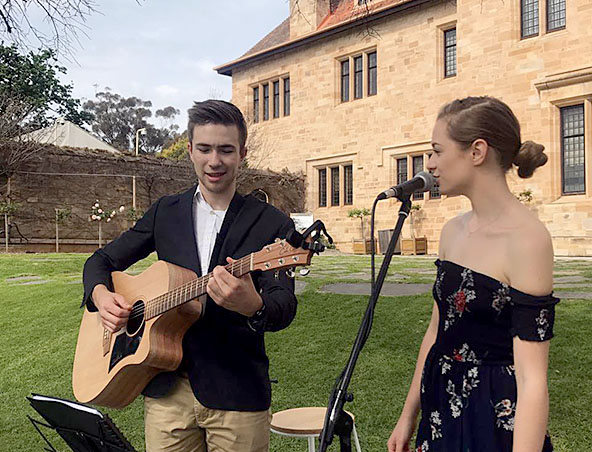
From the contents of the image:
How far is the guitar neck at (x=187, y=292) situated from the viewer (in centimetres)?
202

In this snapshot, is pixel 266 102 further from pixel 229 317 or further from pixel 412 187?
Answer: pixel 412 187

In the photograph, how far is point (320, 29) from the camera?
76.9ft

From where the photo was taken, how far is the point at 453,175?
186cm

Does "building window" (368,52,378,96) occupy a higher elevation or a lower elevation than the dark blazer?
higher

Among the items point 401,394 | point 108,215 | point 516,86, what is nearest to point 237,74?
point 108,215

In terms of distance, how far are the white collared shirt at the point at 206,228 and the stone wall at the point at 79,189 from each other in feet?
58.9

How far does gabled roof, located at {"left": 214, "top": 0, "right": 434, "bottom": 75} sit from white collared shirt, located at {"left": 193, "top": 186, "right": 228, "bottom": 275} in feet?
59.9

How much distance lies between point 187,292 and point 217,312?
0.14m

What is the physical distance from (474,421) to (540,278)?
0.48 m

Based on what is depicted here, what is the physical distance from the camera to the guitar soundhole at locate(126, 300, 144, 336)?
2418 millimetres

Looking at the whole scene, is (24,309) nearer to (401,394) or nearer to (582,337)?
(401,394)

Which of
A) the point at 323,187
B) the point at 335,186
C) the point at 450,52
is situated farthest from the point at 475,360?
the point at 323,187

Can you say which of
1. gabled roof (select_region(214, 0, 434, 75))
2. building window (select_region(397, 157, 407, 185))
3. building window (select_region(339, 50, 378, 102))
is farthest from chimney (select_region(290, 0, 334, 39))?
building window (select_region(397, 157, 407, 185))

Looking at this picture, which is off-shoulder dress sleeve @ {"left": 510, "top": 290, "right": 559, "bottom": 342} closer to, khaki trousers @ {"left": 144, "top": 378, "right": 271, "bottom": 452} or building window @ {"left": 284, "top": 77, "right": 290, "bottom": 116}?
khaki trousers @ {"left": 144, "top": 378, "right": 271, "bottom": 452}
